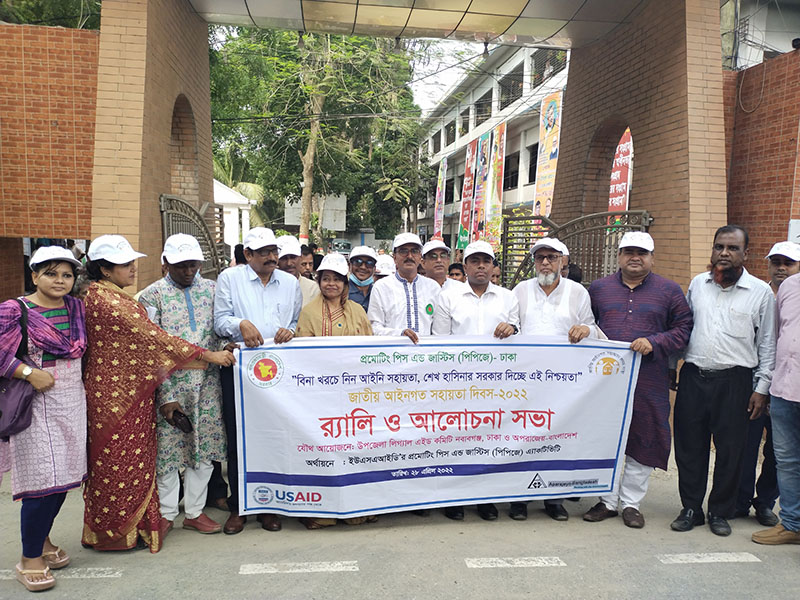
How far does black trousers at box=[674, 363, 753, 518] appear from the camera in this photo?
3793 millimetres

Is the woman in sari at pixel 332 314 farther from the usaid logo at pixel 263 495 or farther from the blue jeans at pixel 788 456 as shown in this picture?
the blue jeans at pixel 788 456

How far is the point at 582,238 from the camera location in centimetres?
733

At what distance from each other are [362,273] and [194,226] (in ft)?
11.7

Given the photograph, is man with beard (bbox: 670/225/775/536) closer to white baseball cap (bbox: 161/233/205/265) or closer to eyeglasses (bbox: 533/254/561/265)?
eyeglasses (bbox: 533/254/561/265)

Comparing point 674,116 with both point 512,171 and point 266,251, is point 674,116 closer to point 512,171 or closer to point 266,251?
point 266,251

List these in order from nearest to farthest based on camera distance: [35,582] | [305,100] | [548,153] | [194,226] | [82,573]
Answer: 1. [35,582]
2. [82,573]
3. [194,226]
4. [548,153]
5. [305,100]

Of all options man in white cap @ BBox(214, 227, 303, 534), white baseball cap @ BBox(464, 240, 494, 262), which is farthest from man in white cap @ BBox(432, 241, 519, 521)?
man in white cap @ BBox(214, 227, 303, 534)

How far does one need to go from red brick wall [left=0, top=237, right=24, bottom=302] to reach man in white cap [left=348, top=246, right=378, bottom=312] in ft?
15.6

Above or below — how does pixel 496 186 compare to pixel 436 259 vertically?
above

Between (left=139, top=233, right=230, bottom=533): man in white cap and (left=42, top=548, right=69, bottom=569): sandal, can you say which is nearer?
(left=42, top=548, right=69, bottom=569): sandal

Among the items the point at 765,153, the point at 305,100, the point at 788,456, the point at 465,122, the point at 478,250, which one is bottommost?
the point at 788,456

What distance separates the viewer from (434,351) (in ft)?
12.5

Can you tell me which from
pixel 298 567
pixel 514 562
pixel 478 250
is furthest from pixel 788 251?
pixel 298 567

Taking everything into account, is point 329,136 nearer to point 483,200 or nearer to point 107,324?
point 483,200
